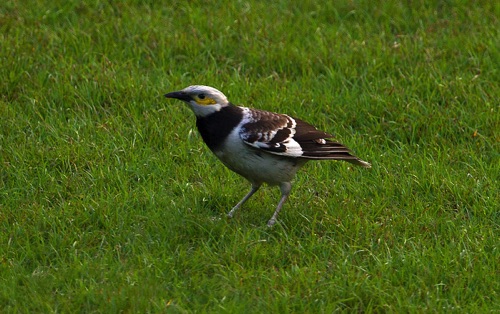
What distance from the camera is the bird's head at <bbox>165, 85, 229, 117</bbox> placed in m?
7.23

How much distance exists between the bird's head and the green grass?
0.79 m

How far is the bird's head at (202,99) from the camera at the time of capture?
7.23 metres

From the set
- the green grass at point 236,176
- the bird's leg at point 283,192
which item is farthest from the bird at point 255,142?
the green grass at point 236,176

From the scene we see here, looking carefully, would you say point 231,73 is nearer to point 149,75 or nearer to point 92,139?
point 149,75

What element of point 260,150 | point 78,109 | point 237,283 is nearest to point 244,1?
point 78,109

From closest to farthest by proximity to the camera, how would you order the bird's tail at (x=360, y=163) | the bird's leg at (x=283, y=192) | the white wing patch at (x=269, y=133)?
the white wing patch at (x=269, y=133) < the bird's leg at (x=283, y=192) < the bird's tail at (x=360, y=163)

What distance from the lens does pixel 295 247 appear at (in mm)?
6859

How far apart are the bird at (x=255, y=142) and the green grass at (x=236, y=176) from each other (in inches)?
14.7

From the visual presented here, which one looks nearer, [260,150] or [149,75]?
[260,150]

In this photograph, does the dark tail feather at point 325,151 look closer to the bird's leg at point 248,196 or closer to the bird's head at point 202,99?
the bird's leg at point 248,196

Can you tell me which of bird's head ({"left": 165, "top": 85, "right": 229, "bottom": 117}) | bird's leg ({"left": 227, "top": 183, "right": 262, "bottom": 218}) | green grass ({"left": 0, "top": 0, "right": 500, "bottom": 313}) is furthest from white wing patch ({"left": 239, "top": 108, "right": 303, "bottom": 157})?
green grass ({"left": 0, "top": 0, "right": 500, "bottom": 313})

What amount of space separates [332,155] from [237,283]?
A: 144cm

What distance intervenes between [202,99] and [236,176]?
1119mm

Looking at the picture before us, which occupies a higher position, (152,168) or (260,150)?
(260,150)
